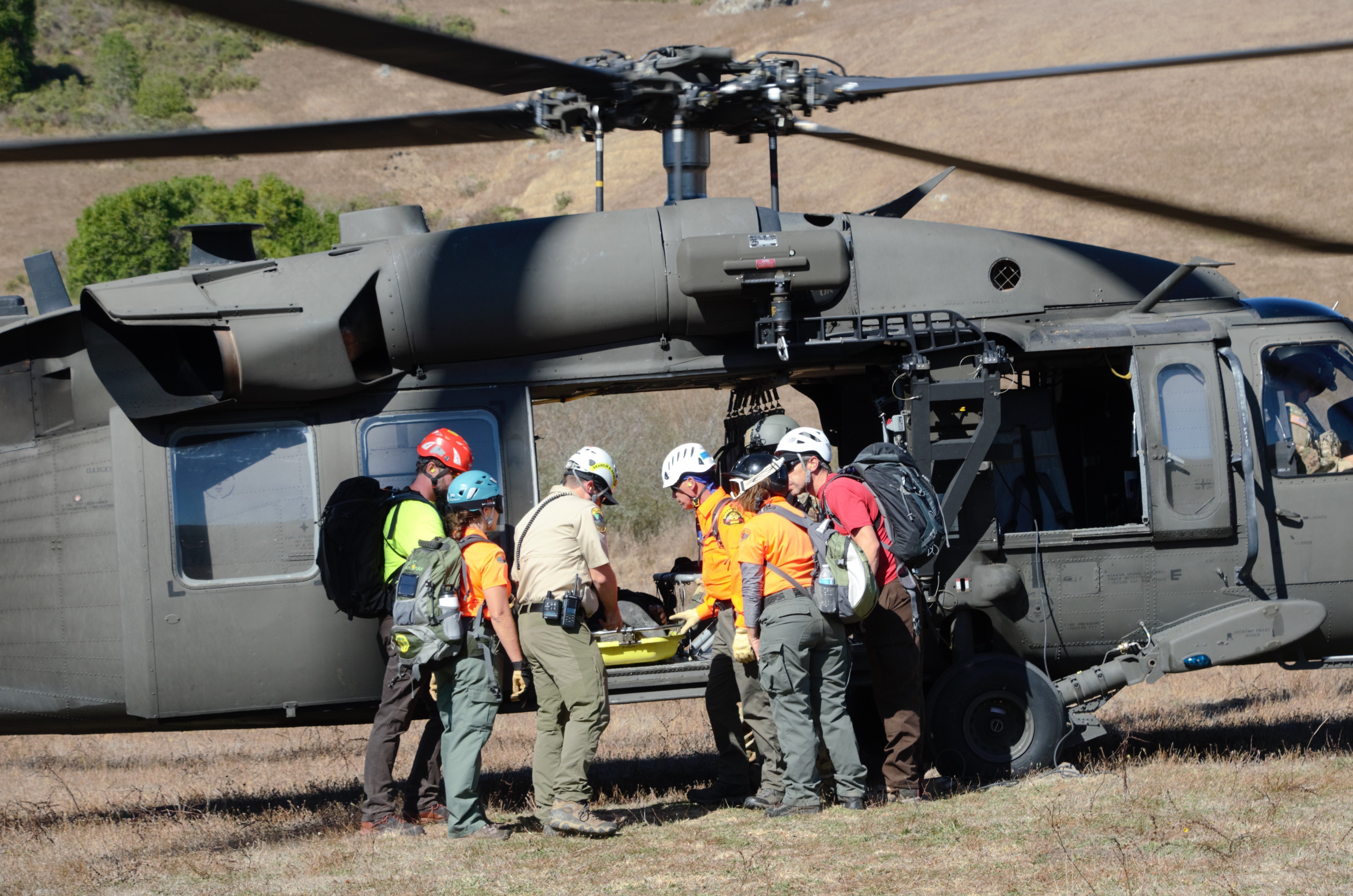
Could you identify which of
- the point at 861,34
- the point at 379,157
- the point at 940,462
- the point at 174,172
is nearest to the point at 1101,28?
the point at 861,34

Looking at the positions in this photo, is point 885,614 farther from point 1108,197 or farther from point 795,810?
point 1108,197

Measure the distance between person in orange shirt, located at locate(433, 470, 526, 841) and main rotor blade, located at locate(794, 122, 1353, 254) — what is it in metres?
3.06

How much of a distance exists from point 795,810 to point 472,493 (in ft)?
7.80

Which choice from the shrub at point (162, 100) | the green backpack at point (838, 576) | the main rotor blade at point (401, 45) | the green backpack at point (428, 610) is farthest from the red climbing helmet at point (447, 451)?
the shrub at point (162, 100)

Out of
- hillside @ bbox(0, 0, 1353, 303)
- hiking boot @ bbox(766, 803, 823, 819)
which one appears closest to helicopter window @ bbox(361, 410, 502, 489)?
hiking boot @ bbox(766, 803, 823, 819)

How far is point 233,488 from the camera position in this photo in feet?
23.2

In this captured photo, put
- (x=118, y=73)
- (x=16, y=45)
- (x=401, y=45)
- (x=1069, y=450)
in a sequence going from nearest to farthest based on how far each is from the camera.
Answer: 1. (x=401, y=45)
2. (x=1069, y=450)
3. (x=118, y=73)
4. (x=16, y=45)

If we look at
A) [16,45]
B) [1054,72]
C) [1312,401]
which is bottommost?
[1312,401]

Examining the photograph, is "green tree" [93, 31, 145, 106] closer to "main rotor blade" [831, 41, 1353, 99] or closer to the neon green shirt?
the neon green shirt

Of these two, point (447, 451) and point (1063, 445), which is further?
point (1063, 445)

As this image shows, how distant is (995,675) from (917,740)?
0.84 meters

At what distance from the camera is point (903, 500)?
22.1 feet

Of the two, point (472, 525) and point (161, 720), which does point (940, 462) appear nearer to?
point (472, 525)

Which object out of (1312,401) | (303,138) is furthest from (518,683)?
(1312,401)
